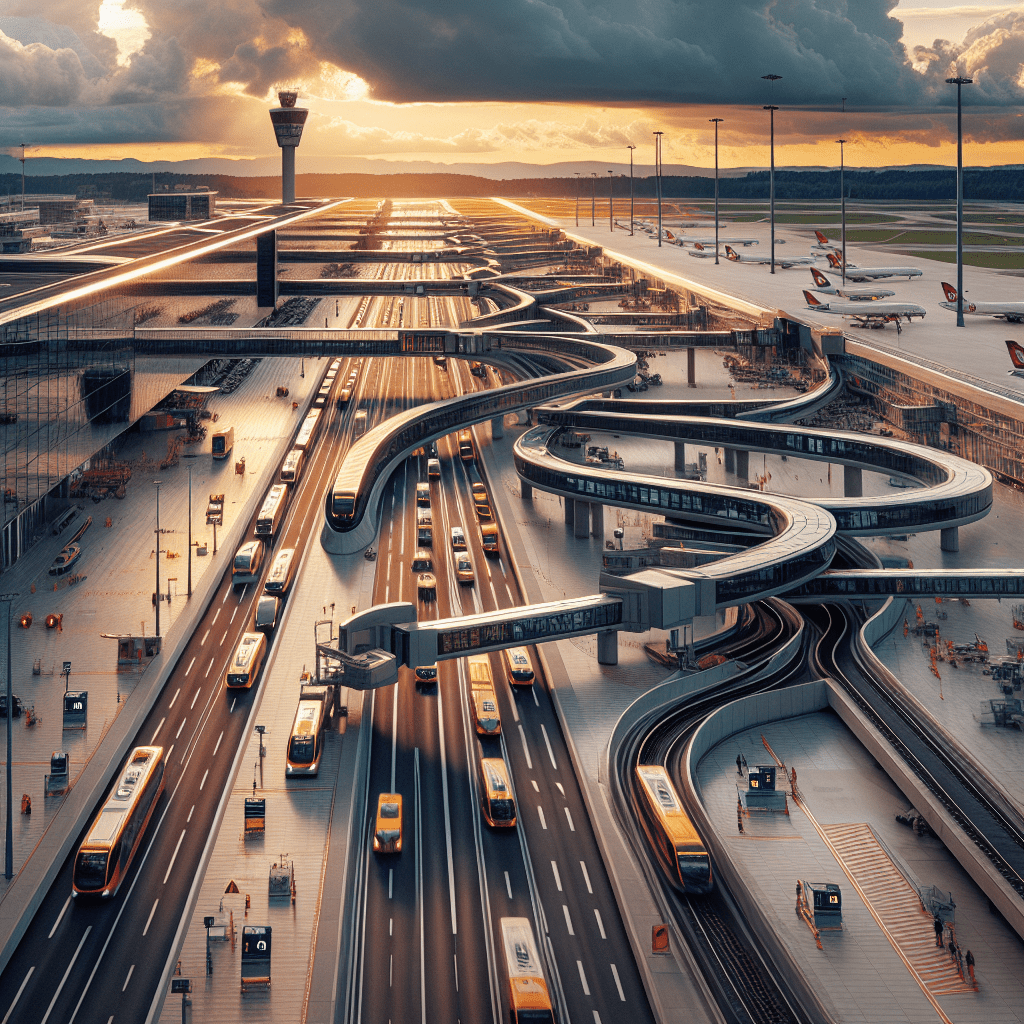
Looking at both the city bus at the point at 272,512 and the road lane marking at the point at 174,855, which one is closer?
the road lane marking at the point at 174,855

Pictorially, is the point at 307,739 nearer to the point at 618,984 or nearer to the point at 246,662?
the point at 246,662

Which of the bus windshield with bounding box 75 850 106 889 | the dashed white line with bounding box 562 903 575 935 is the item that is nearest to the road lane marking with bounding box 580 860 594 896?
the dashed white line with bounding box 562 903 575 935

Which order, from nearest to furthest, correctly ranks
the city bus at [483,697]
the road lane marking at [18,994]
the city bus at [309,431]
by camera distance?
the road lane marking at [18,994], the city bus at [483,697], the city bus at [309,431]

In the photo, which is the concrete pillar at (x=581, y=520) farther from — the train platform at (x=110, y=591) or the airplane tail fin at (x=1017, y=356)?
the airplane tail fin at (x=1017, y=356)

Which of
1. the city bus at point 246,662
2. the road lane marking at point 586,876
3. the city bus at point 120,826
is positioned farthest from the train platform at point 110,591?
Result: the road lane marking at point 586,876

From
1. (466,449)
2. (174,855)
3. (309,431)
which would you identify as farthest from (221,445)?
(174,855)

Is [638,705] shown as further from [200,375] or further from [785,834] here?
[200,375]

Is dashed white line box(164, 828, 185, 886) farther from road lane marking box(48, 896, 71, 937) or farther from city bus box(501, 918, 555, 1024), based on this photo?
city bus box(501, 918, 555, 1024)
